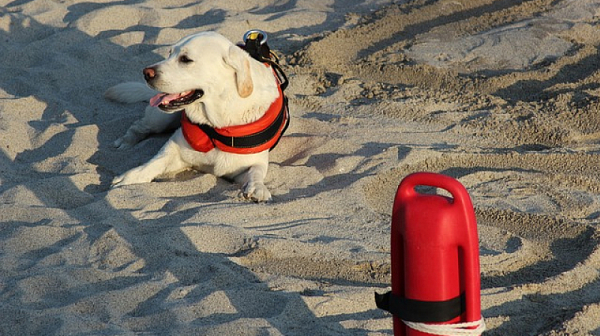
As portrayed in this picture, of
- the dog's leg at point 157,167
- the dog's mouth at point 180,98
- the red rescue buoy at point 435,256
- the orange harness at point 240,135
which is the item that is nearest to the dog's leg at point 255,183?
the orange harness at point 240,135

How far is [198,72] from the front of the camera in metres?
4.10

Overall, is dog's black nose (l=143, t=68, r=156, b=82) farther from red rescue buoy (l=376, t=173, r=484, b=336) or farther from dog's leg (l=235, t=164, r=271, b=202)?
red rescue buoy (l=376, t=173, r=484, b=336)

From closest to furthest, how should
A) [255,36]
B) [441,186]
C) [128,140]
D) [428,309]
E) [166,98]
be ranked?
[441,186] → [428,309] → [166,98] → [255,36] → [128,140]

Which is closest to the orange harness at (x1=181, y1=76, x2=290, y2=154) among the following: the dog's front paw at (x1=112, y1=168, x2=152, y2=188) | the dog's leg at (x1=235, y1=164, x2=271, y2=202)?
the dog's leg at (x1=235, y1=164, x2=271, y2=202)

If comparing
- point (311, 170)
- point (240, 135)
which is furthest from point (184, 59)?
point (311, 170)

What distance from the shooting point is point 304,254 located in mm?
3381

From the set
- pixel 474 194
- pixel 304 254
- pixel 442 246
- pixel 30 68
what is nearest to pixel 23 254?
pixel 304 254

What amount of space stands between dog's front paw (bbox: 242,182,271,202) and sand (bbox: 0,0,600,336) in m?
0.06

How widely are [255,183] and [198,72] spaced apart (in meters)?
0.68

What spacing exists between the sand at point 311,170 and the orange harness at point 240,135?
0.21 meters

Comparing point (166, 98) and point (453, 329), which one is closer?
point (453, 329)

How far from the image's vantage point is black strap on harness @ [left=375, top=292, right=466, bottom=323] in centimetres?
225

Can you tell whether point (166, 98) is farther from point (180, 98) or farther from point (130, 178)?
point (130, 178)

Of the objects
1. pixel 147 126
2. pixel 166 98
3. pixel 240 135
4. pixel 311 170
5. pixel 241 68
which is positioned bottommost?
pixel 311 170
